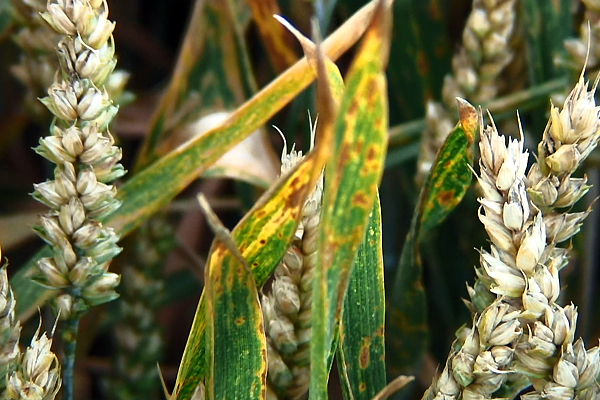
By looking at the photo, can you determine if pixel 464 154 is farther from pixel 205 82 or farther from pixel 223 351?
pixel 205 82

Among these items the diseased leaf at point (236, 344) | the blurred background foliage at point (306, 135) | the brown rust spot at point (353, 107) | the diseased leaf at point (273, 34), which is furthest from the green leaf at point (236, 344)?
the diseased leaf at point (273, 34)

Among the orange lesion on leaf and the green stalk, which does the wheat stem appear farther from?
the orange lesion on leaf

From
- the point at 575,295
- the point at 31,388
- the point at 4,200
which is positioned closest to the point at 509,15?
the point at 575,295

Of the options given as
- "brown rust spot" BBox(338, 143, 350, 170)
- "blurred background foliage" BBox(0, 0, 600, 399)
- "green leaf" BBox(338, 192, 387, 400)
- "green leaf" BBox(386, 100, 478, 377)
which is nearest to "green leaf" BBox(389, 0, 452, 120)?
"blurred background foliage" BBox(0, 0, 600, 399)

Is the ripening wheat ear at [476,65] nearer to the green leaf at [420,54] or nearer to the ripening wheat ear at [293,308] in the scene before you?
the green leaf at [420,54]

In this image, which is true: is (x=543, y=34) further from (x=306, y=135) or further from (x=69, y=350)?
(x=69, y=350)

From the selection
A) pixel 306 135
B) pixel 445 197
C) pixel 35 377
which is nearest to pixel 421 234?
pixel 445 197
